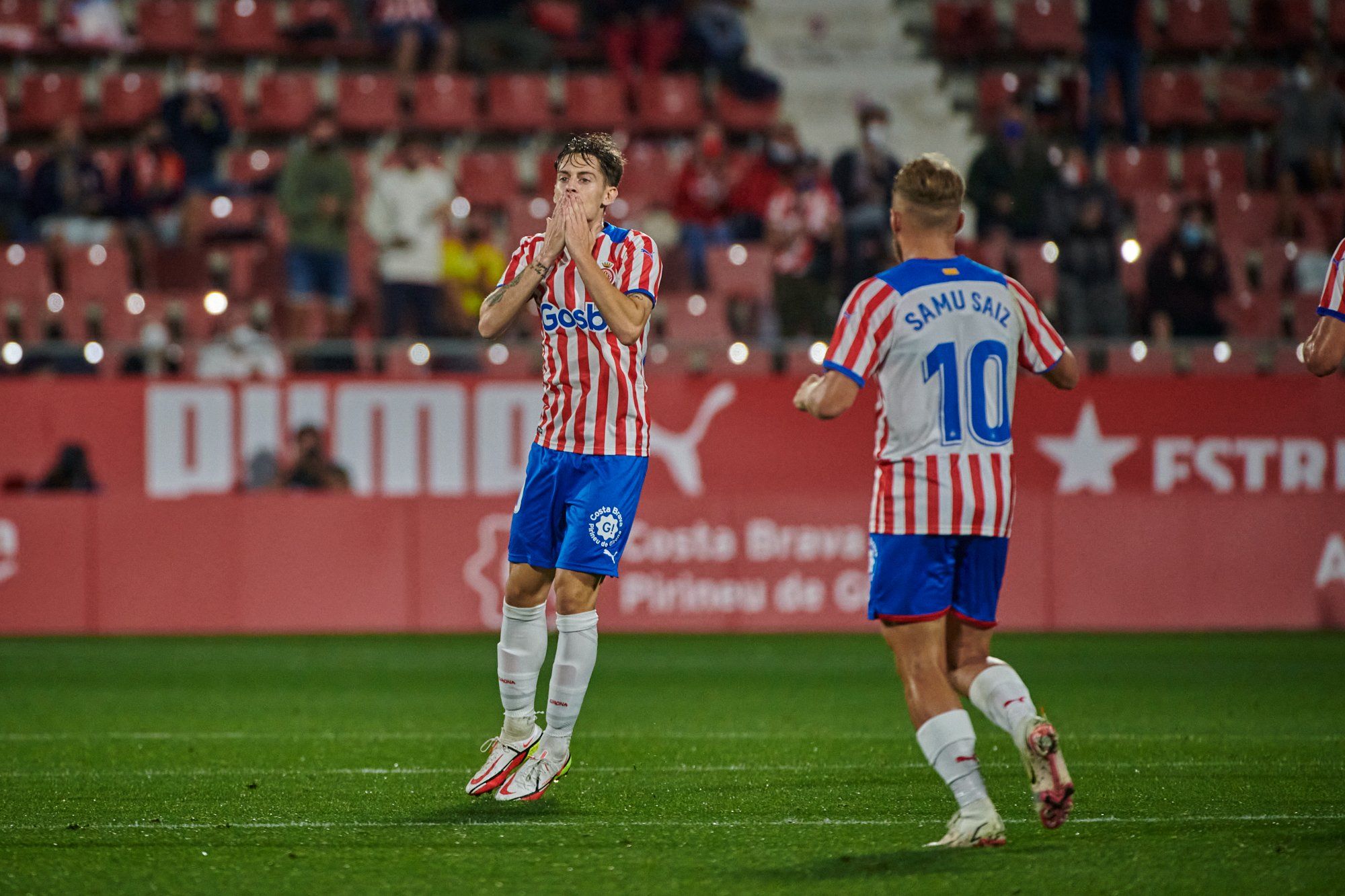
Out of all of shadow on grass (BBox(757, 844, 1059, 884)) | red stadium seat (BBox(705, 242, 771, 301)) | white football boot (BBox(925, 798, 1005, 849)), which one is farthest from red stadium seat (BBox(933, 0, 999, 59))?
white football boot (BBox(925, 798, 1005, 849))

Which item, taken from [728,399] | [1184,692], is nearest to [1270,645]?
[1184,692]

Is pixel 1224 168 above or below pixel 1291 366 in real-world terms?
above

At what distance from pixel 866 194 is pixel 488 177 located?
4.43 meters

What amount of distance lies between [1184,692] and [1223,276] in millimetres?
6656

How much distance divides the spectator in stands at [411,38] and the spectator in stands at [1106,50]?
699 centimetres

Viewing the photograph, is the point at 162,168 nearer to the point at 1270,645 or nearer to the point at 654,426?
the point at 654,426

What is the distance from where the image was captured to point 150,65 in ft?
64.9

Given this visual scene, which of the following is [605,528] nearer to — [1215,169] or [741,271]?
[741,271]

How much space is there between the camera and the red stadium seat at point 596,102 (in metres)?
19.2

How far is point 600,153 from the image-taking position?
20.1 feet

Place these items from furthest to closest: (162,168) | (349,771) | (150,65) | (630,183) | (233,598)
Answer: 1. (150,65)
2. (630,183)
3. (162,168)
4. (233,598)
5. (349,771)

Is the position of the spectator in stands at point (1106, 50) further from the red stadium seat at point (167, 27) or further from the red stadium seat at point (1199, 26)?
the red stadium seat at point (167, 27)

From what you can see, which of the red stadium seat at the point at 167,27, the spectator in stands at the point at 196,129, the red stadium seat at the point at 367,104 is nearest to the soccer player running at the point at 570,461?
the spectator in stands at the point at 196,129

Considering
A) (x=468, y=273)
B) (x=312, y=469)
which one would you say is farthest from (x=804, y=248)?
(x=312, y=469)
